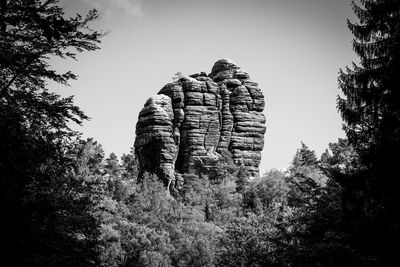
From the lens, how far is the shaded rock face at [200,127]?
47.8m

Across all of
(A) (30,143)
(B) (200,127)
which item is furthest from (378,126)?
(B) (200,127)

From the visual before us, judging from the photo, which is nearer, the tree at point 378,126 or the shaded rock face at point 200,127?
the tree at point 378,126

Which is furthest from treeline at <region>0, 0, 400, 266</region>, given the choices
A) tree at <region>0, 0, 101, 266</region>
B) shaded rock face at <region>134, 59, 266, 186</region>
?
shaded rock face at <region>134, 59, 266, 186</region>

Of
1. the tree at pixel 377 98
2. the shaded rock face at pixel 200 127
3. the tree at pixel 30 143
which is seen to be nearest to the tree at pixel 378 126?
the tree at pixel 377 98

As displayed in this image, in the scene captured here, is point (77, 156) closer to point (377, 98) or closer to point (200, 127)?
point (377, 98)

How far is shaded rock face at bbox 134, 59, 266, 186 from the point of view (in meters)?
47.8

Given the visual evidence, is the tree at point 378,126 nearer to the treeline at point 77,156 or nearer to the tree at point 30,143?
the treeline at point 77,156

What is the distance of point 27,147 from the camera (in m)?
7.07

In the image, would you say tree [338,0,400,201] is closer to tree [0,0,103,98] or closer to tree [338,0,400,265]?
tree [338,0,400,265]

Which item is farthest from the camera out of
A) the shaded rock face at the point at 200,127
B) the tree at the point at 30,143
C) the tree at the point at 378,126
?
the shaded rock face at the point at 200,127

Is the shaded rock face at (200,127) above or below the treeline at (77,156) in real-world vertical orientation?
above

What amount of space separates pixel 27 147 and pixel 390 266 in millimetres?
9317

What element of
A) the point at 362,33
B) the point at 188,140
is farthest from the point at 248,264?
the point at 188,140

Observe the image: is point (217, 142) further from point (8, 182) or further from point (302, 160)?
point (8, 182)
